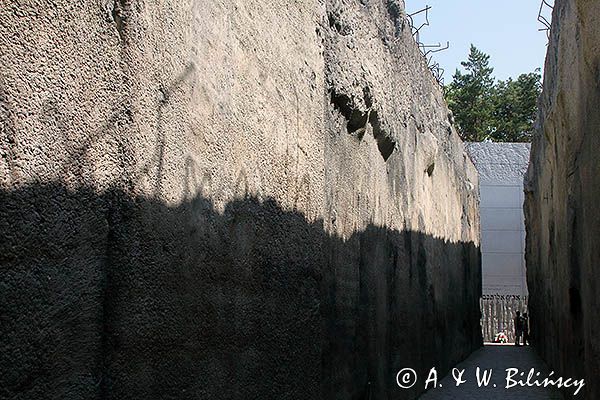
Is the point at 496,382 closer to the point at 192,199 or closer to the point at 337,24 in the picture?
the point at 337,24

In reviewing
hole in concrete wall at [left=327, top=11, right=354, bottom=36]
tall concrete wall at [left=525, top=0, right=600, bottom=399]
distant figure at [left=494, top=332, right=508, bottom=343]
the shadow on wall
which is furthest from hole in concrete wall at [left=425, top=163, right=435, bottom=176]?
distant figure at [left=494, top=332, right=508, bottom=343]

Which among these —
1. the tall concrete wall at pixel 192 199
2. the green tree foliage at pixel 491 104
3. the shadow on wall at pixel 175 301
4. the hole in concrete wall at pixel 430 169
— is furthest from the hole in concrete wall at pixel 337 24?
the green tree foliage at pixel 491 104

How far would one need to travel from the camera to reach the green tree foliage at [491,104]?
98.8 ft

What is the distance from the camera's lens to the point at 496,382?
7.99 m

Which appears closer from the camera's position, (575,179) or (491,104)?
(575,179)

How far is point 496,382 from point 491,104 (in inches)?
948

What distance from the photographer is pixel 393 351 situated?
5316 millimetres

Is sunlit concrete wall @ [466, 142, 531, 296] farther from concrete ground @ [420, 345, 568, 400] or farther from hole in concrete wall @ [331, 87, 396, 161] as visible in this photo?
hole in concrete wall @ [331, 87, 396, 161]

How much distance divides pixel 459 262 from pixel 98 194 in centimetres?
889

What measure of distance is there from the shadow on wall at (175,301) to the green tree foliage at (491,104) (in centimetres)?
2637

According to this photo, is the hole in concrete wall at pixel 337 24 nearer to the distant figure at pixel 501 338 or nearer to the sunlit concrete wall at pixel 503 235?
the distant figure at pixel 501 338

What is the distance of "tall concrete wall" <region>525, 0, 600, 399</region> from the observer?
153 inches

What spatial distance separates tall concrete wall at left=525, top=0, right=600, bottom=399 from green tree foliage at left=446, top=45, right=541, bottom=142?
74.8ft

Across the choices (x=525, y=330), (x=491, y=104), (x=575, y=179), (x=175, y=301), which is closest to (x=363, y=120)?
(x=575, y=179)
